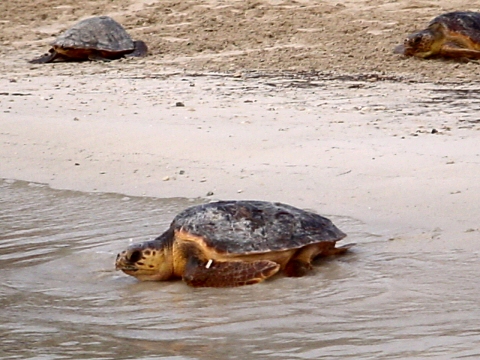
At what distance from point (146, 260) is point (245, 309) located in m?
0.59

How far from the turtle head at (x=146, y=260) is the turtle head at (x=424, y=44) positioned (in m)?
5.40

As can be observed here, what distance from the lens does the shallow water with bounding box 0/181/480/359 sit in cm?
294

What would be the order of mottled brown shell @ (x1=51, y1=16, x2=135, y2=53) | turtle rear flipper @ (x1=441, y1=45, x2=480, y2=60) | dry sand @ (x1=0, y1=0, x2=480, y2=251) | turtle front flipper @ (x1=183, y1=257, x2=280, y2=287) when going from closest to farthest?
turtle front flipper @ (x1=183, y1=257, x2=280, y2=287)
dry sand @ (x1=0, y1=0, x2=480, y2=251)
turtle rear flipper @ (x1=441, y1=45, x2=480, y2=60)
mottled brown shell @ (x1=51, y1=16, x2=135, y2=53)

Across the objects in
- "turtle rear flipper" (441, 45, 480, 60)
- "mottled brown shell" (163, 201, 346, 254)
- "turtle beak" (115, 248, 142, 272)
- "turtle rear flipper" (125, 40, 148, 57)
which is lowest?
"turtle rear flipper" (441, 45, 480, 60)

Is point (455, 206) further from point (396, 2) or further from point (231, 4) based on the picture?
point (231, 4)

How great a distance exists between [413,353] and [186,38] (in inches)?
322

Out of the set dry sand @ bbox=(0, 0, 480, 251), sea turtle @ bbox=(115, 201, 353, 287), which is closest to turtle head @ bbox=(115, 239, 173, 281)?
sea turtle @ bbox=(115, 201, 353, 287)

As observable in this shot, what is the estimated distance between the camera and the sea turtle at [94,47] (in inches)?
396

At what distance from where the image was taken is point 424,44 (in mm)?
8695

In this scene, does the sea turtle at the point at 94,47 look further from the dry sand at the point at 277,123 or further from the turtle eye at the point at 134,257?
the turtle eye at the point at 134,257

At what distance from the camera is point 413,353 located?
2.75 meters

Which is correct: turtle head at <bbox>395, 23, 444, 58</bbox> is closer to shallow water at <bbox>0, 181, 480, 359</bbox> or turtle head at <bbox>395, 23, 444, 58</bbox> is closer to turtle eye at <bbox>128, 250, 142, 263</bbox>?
shallow water at <bbox>0, 181, 480, 359</bbox>

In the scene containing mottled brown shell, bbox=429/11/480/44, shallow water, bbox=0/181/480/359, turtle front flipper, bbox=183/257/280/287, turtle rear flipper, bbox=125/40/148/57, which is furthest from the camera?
turtle rear flipper, bbox=125/40/148/57

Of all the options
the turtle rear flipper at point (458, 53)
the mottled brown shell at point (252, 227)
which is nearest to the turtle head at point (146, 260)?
the mottled brown shell at point (252, 227)
